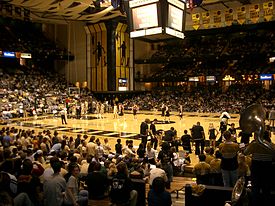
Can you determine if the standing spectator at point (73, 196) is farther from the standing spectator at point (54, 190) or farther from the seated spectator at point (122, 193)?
the seated spectator at point (122, 193)

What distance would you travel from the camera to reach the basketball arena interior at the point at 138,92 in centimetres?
508

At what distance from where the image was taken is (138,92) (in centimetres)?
4216

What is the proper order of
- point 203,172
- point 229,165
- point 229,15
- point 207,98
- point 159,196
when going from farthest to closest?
point 207,98, point 229,15, point 203,172, point 229,165, point 159,196

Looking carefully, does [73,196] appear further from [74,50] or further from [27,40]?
[27,40]

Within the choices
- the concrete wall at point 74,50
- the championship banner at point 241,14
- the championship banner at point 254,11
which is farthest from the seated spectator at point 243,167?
the concrete wall at point 74,50

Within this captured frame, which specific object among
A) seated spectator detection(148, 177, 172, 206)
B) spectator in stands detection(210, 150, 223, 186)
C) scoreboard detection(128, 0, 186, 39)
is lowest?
spectator in stands detection(210, 150, 223, 186)

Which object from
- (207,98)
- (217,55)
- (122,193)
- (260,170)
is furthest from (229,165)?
(217,55)

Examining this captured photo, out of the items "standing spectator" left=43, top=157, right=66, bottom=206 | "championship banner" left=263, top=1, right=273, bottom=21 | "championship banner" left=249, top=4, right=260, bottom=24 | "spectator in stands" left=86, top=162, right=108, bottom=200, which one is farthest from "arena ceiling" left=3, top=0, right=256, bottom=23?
"spectator in stands" left=86, top=162, right=108, bottom=200

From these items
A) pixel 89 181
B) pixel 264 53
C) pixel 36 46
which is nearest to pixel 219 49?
pixel 264 53

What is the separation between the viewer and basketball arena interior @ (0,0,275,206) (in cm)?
508

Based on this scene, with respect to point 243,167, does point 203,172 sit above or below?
below

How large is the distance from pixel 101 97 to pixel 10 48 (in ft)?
37.9

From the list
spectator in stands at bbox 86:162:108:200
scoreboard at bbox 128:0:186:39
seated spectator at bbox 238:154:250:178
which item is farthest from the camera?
Answer: scoreboard at bbox 128:0:186:39

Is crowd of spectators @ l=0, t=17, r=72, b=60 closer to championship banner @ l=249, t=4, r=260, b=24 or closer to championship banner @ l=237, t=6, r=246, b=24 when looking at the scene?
championship banner @ l=237, t=6, r=246, b=24
